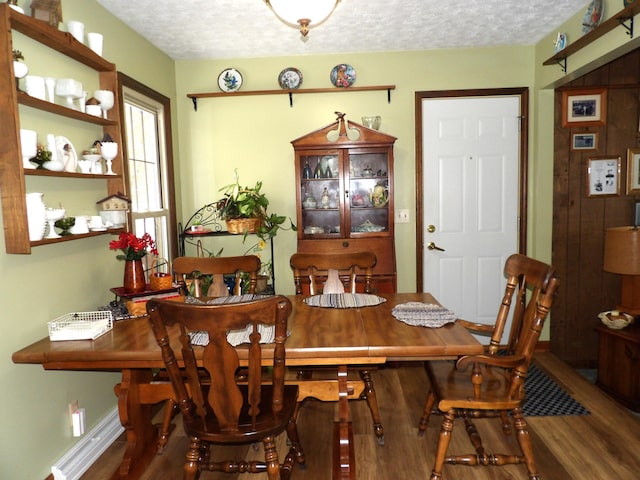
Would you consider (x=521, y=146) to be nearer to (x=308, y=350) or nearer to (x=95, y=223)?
(x=308, y=350)

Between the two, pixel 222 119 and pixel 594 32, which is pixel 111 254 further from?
pixel 594 32

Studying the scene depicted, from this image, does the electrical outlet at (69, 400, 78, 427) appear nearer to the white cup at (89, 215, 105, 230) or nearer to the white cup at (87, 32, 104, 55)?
the white cup at (89, 215, 105, 230)

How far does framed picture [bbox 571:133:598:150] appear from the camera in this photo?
368 cm

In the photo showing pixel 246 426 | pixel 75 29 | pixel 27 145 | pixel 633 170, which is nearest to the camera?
pixel 246 426

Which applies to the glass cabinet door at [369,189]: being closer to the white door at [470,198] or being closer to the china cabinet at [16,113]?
the white door at [470,198]

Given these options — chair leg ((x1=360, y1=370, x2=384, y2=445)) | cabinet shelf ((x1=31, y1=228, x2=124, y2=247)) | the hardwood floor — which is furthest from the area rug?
cabinet shelf ((x1=31, y1=228, x2=124, y2=247))

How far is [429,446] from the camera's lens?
250 cm

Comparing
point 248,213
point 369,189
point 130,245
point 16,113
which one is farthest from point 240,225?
point 16,113

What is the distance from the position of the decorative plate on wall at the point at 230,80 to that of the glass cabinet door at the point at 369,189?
115cm

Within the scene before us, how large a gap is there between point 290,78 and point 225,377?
9.46 ft

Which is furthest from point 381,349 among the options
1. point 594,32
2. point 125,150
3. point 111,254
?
point 594,32

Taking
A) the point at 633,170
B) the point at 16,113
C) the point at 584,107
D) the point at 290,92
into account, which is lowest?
the point at 633,170

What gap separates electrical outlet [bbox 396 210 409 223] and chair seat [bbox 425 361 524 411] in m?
1.74

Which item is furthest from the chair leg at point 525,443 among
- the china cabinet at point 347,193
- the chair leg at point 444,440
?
the china cabinet at point 347,193
